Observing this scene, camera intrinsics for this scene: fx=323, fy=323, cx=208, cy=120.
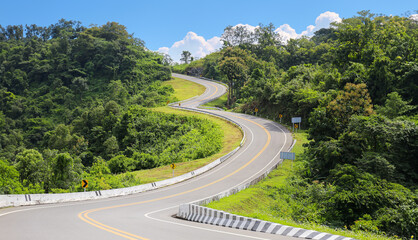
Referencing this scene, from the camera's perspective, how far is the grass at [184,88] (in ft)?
275

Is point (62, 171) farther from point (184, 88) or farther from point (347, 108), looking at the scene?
point (184, 88)

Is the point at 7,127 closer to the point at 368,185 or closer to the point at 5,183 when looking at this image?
the point at 5,183

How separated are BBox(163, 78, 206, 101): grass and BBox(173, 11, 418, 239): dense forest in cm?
1499

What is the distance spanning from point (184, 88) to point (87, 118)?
123 ft

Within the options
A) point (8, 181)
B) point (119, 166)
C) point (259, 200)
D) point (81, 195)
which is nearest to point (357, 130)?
point (259, 200)

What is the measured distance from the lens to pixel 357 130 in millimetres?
27344

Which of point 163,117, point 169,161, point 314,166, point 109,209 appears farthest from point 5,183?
point 163,117

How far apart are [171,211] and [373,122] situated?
18442 millimetres

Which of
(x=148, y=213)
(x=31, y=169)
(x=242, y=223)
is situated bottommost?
(x=148, y=213)

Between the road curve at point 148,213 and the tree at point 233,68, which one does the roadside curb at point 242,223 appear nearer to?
the road curve at point 148,213

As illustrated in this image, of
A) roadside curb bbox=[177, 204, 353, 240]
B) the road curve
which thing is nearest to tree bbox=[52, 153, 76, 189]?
the road curve

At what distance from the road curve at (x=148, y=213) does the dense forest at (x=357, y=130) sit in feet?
18.6

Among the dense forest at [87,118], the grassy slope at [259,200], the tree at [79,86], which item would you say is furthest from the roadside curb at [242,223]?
the tree at [79,86]

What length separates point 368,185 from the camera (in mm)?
19781
